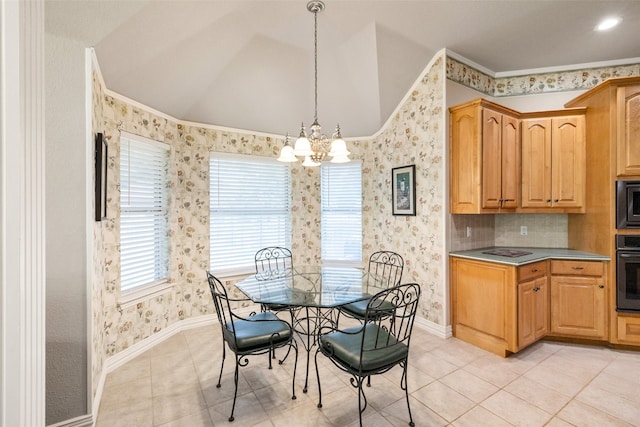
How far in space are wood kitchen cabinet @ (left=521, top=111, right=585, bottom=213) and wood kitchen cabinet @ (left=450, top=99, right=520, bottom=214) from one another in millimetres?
131

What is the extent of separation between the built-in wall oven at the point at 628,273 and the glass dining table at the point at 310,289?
92.8 inches

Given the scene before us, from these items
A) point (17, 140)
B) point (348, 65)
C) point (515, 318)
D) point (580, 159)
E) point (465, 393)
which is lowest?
point (465, 393)

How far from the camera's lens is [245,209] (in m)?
4.04

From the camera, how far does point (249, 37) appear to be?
2.91m

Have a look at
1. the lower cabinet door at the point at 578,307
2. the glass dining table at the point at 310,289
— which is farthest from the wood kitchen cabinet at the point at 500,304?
the glass dining table at the point at 310,289

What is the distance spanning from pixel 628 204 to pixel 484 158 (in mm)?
1410

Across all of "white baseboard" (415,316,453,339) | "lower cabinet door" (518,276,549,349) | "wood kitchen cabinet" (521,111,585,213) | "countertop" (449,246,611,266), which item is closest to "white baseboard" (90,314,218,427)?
"white baseboard" (415,316,453,339)

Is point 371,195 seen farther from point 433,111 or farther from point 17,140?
point 17,140

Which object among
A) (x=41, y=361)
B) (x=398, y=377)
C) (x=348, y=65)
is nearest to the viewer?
(x=41, y=361)

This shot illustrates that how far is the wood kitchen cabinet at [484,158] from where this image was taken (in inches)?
118

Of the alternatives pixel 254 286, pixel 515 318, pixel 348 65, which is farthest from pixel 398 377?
pixel 348 65

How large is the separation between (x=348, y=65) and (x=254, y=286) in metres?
2.75

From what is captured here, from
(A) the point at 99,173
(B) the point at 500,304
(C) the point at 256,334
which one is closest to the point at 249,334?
(C) the point at 256,334

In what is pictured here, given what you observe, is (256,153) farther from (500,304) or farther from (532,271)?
(532,271)
